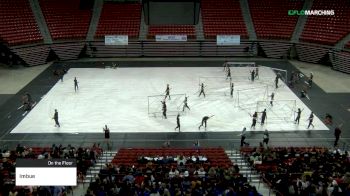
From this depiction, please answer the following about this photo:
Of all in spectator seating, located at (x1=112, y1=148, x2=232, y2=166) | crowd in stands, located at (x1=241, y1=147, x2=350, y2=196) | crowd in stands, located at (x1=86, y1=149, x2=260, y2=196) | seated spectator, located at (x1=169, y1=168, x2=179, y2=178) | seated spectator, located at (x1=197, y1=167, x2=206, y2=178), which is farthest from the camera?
spectator seating, located at (x1=112, y1=148, x2=232, y2=166)

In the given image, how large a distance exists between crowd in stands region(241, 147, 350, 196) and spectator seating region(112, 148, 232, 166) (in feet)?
5.14

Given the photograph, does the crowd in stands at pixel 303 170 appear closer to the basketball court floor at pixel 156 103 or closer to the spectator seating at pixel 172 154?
the spectator seating at pixel 172 154

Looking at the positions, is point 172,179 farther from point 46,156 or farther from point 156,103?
point 156,103

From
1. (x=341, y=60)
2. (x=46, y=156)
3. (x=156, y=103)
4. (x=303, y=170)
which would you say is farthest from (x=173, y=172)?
(x=341, y=60)

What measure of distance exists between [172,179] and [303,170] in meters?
6.50

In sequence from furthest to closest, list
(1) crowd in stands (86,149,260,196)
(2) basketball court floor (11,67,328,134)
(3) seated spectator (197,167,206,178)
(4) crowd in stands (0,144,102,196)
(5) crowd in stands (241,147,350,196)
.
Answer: (2) basketball court floor (11,67,328,134)
(3) seated spectator (197,167,206,178)
(5) crowd in stands (241,147,350,196)
(4) crowd in stands (0,144,102,196)
(1) crowd in stands (86,149,260,196)

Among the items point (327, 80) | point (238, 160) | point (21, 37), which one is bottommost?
point (238, 160)

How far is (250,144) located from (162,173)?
9711 mm

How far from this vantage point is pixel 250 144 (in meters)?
29.1

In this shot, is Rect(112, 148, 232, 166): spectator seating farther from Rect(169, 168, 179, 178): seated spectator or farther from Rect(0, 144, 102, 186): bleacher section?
Rect(169, 168, 179, 178): seated spectator

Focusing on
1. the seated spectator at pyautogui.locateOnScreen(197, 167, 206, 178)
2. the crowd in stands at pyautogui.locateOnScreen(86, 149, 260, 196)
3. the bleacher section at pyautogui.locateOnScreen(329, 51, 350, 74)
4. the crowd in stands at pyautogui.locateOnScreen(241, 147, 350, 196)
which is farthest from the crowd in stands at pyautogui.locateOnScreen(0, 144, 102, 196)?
the bleacher section at pyautogui.locateOnScreen(329, 51, 350, 74)

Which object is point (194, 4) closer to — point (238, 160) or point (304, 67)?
point (238, 160)

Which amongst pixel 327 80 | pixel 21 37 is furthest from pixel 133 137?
pixel 21 37

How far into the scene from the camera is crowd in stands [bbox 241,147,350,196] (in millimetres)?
18703
